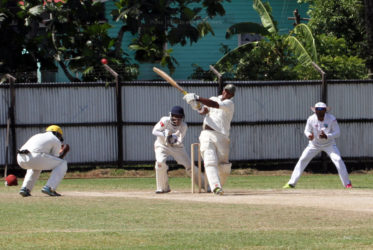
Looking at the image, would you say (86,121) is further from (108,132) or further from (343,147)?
(343,147)

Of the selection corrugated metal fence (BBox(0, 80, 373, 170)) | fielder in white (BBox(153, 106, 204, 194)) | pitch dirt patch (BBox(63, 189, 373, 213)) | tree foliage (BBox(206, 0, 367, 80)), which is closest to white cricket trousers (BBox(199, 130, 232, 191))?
pitch dirt patch (BBox(63, 189, 373, 213))

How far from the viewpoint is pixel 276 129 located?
21609mm

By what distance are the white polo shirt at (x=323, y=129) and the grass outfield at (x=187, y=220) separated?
1019 mm

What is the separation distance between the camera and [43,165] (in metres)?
14.3

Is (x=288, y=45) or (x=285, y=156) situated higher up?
(x=288, y=45)

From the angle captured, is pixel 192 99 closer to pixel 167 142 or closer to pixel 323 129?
pixel 167 142

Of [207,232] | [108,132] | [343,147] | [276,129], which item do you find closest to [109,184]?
[108,132]

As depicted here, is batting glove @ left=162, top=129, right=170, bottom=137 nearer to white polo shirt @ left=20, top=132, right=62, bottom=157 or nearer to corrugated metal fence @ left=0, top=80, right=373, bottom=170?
white polo shirt @ left=20, top=132, right=62, bottom=157

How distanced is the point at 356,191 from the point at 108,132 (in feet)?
26.9

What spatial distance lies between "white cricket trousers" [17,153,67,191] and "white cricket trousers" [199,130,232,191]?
248 centimetres

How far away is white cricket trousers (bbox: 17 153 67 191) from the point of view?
1419 cm

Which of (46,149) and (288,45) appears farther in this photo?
(288,45)

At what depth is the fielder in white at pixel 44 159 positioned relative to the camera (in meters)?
14.2

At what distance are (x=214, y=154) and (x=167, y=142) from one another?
1.58 metres
